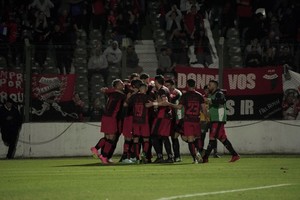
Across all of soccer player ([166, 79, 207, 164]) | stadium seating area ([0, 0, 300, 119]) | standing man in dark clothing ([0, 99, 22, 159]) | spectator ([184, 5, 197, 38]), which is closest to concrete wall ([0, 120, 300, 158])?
standing man in dark clothing ([0, 99, 22, 159])

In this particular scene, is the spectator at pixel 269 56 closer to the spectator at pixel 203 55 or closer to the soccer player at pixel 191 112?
the spectator at pixel 203 55

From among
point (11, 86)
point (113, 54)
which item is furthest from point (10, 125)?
point (113, 54)

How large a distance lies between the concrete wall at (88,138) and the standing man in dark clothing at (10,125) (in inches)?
6.1

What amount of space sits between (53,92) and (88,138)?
1.82 m

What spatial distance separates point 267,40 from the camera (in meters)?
29.5

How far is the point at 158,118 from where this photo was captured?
862 inches

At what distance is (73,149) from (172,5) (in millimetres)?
7761

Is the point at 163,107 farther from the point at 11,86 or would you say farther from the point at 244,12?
the point at 244,12

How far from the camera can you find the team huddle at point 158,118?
21422 millimetres

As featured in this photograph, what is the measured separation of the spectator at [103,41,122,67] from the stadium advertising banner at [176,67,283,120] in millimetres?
1625

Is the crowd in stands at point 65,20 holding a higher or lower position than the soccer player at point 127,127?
higher

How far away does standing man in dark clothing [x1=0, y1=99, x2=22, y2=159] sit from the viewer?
85.4 feet

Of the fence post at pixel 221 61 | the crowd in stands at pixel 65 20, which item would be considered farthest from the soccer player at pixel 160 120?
the crowd in stands at pixel 65 20

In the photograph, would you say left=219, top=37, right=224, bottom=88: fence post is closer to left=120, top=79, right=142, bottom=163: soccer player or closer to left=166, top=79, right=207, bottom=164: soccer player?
left=120, top=79, right=142, bottom=163: soccer player
